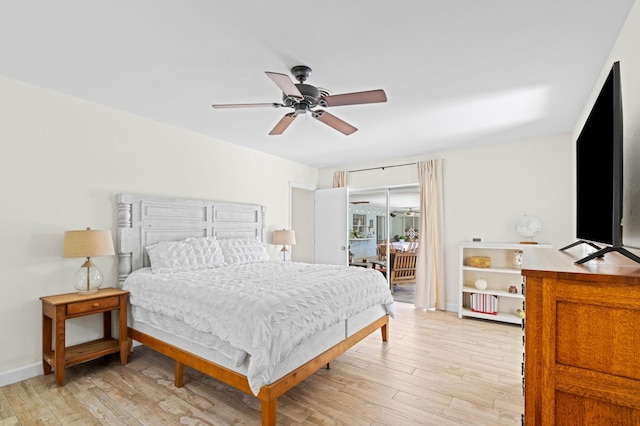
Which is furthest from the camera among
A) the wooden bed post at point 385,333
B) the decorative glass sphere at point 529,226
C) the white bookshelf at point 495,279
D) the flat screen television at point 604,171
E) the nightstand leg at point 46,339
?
the white bookshelf at point 495,279

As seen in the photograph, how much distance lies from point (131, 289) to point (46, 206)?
3.52 ft

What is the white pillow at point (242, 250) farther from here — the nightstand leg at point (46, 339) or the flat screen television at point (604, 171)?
the flat screen television at point (604, 171)

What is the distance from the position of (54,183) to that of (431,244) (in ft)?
16.0

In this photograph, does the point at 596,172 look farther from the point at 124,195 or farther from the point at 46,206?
the point at 46,206

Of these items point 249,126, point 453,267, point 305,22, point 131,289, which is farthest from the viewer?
point 453,267

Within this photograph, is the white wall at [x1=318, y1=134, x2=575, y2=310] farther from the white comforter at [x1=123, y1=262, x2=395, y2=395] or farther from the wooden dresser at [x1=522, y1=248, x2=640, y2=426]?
the wooden dresser at [x1=522, y1=248, x2=640, y2=426]

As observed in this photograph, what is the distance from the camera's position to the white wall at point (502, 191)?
4297 mm

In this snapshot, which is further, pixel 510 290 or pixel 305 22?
pixel 510 290

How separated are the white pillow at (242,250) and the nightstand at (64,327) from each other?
4.04 feet

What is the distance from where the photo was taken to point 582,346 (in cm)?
109

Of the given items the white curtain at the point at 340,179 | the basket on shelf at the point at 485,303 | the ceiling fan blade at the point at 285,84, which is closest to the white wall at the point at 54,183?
the ceiling fan blade at the point at 285,84

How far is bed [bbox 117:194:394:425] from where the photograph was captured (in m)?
2.13

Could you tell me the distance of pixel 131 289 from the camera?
10.3ft

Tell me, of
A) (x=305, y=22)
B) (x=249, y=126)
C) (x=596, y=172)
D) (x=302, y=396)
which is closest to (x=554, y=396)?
(x=596, y=172)
